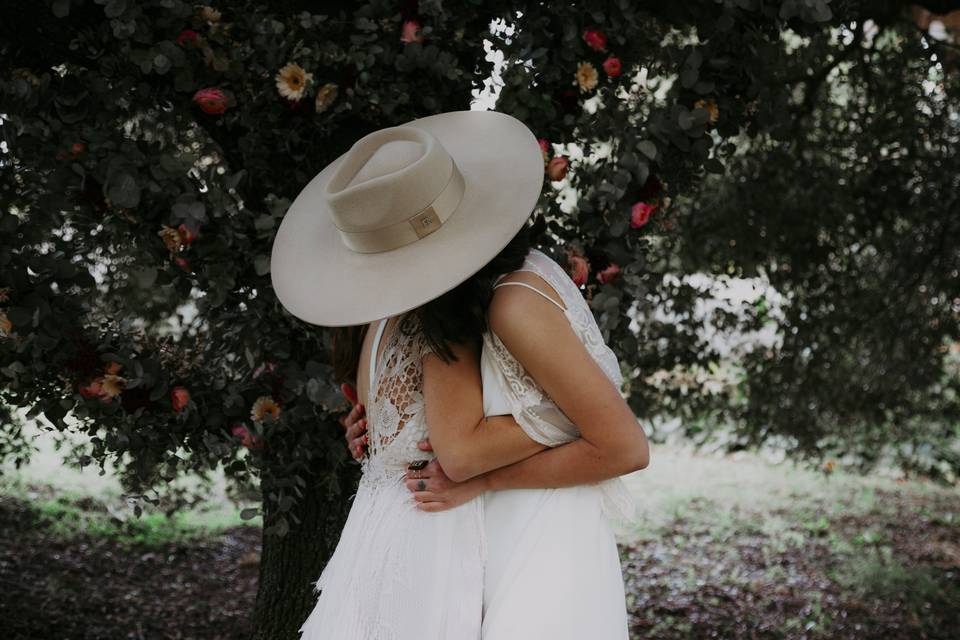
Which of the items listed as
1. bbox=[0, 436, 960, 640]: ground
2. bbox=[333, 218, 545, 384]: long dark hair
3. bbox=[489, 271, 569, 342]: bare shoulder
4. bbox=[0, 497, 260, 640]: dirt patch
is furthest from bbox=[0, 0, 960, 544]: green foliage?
bbox=[0, 436, 960, 640]: ground

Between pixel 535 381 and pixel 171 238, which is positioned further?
pixel 171 238

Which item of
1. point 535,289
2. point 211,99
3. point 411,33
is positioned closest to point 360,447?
point 535,289

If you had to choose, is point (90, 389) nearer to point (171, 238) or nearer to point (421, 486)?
point (171, 238)

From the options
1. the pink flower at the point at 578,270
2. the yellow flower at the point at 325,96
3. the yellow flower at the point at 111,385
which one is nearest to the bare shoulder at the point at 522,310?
the pink flower at the point at 578,270

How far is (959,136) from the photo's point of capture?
4.75 metres

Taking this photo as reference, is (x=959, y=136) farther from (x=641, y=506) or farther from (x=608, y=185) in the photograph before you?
(x=641, y=506)

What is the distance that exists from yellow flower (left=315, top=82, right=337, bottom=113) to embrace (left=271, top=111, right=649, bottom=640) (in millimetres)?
751

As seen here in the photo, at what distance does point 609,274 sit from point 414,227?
108cm

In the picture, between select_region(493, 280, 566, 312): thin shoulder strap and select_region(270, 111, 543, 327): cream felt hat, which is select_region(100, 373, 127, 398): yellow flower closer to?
select_region(270, 111, 543, 327): cream felt hat

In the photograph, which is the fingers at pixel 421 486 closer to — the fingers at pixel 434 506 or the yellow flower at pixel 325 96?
the fingers at pixel 434 506

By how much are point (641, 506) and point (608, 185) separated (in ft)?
17.1

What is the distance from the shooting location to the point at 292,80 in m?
2.53

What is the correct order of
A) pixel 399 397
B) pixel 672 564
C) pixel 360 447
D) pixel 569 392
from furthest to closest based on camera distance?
pixel 672 564 < pixel 360 447 < pixel 399 397 < pixel 569 392

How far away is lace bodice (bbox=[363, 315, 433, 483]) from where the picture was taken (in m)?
1.85
